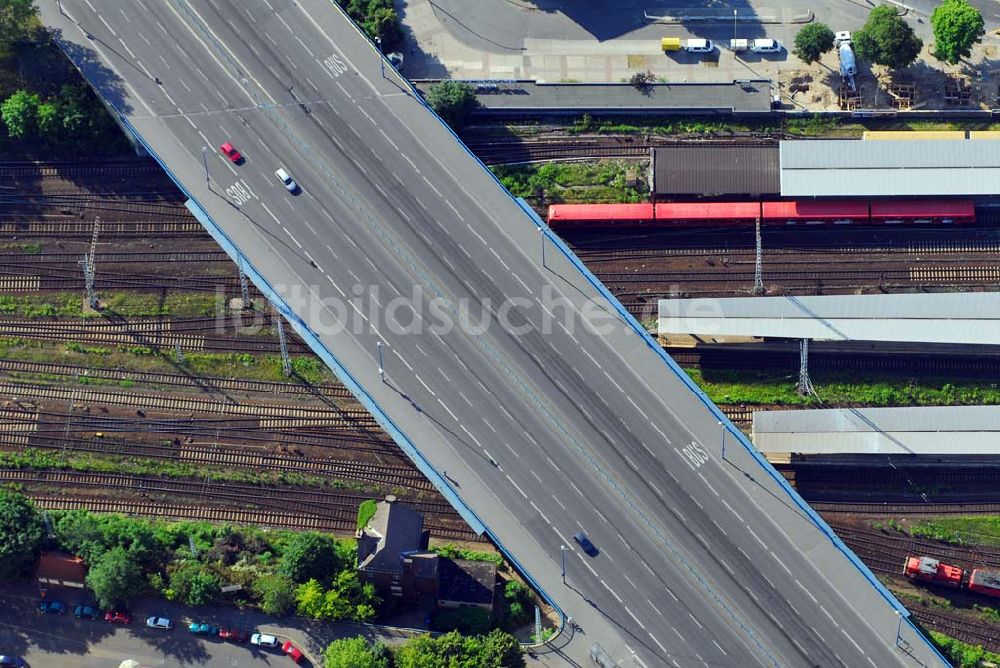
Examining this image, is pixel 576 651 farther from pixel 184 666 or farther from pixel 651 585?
pixel 184 666

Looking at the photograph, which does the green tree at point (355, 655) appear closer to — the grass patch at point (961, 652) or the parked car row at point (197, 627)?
the parked car row at point (197, 627)

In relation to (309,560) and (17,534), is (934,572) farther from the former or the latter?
(17,534)

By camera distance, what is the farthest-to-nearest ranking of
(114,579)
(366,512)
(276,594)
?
1. (366,512)
2. (276,594)
3. (114,579)

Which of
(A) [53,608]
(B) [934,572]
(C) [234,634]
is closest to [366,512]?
(C) [234,634]

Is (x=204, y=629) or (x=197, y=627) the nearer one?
(x=204, y=629)

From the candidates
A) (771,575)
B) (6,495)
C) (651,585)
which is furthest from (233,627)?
(771,575)

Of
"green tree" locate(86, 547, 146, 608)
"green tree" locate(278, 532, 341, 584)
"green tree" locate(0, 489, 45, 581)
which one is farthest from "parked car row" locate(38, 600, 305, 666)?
"green tree" locate(278, 532, 341, 584)

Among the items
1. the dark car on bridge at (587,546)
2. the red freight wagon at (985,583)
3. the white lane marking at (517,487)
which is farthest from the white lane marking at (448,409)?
the red freight wagon at (985,583)
